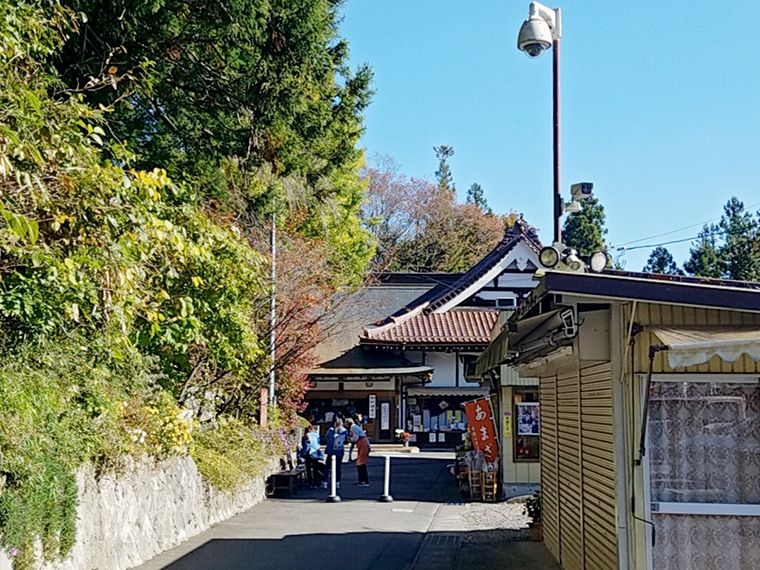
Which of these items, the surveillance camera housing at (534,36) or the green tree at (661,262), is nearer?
the surveillance camera housing at (534,36)

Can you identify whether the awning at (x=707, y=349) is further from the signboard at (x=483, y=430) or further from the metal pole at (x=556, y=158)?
the signboard at (x=483, y=430)

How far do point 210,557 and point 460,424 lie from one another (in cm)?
2389

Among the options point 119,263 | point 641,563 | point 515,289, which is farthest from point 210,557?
point 515,289

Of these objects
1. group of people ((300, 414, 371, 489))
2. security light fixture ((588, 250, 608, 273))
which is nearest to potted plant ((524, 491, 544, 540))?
security light fixture ((588, 250, 608, 273))

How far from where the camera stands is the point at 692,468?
6.76 m

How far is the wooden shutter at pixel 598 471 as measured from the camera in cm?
717

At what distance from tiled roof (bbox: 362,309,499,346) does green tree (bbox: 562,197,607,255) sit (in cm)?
2791

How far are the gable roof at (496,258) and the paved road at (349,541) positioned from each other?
11.1 m

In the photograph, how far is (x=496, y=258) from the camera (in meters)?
28.3

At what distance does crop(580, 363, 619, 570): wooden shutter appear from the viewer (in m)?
7.17

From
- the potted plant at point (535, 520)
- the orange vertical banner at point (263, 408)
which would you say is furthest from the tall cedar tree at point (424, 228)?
the potted plant at point (535, 520)

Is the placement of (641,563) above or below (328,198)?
below

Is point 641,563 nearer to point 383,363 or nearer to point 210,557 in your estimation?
point 210,557

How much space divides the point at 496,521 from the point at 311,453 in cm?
669
